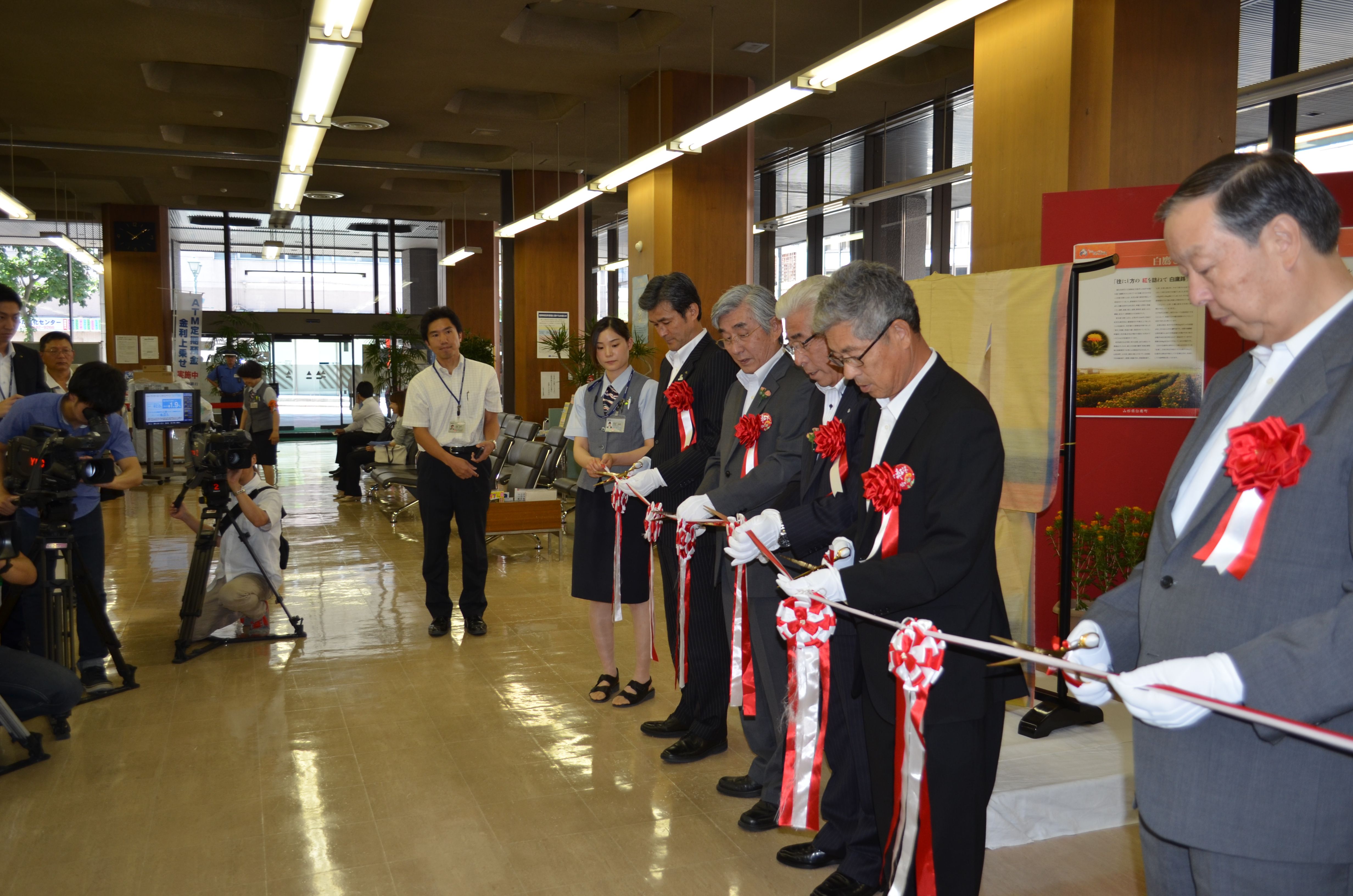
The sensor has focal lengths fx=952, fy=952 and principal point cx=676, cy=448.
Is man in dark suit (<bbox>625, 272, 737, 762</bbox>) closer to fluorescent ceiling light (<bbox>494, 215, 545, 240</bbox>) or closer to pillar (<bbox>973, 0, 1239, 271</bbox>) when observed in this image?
pillar (<bbox>973, 0, 1239, 271</bbox>)

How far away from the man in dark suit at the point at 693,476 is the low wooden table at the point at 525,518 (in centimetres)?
412

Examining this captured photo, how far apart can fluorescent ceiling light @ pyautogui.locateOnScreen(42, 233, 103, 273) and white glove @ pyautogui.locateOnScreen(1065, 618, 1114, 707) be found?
1414 centimetres

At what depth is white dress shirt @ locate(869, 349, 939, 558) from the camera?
2096 millimetres

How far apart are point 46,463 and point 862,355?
141 inches

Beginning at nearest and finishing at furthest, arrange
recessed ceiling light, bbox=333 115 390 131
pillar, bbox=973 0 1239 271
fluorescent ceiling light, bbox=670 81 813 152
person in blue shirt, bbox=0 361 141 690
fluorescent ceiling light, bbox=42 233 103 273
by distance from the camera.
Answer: person in blue shirt, bbox=0 361 141 690
pillar, bbox=973 0 1239 271
fluorescent ceiling light, bbox=670 81 813 152
recessed ceiling light, bbox=333 115 390 131
fluorescent ceiling light, bbox=42 233 103 273

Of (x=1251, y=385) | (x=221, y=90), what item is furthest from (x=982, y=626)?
(x=221, y=90)

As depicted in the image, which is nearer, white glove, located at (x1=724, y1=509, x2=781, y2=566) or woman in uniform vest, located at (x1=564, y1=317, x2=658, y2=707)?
white glove, located at (x1=724, y1=509, x2=781, y2=566)

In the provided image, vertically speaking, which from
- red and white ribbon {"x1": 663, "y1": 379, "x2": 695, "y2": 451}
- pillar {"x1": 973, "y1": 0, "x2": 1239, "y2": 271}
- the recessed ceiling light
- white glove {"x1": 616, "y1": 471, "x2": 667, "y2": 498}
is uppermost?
the recessed ceiling light

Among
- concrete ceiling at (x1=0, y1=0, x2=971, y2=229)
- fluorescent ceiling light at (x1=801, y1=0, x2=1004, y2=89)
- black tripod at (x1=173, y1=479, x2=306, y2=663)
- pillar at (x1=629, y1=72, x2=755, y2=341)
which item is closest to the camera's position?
fluorescent ceiling light at (x1=801, y1=0, x2=1004, y2=89)

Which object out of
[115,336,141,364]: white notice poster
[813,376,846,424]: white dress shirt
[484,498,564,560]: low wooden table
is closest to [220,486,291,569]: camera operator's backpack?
[484,498,564,560]: low wooden table

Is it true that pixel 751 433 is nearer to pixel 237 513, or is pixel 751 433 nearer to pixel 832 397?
pixel 832 397

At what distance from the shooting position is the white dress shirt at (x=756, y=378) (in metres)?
3.18

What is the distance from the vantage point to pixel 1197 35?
4.92 metres

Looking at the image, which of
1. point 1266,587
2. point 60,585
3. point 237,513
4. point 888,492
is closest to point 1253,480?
point 1266,587
